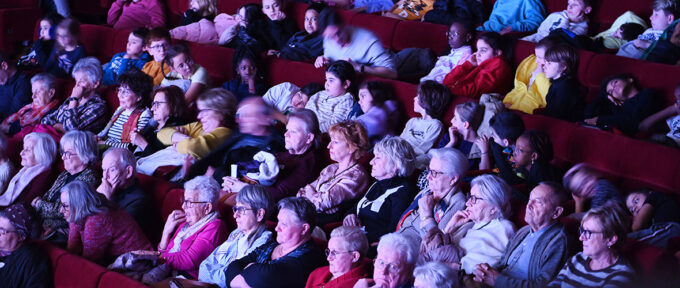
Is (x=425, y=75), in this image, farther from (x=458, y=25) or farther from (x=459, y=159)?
(x=459, y=159)

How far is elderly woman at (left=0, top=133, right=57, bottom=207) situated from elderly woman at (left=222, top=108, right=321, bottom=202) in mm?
643

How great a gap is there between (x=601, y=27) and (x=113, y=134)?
2.07 metres

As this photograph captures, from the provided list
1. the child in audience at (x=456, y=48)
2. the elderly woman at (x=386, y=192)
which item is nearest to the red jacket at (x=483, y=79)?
the child in audience at (x=456, y=48)

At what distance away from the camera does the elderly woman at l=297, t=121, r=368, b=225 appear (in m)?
2.60

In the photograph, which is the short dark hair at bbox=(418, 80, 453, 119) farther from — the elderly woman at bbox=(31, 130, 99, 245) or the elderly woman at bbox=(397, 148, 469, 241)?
the elderly woman at bbox=(31, 130, 99, 245)

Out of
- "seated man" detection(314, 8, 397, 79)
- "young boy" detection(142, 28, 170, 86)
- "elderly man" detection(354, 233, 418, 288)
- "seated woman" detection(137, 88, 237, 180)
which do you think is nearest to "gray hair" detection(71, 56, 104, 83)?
"young boy" detection(142, 28, 170, 86)

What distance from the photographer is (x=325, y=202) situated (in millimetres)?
2588

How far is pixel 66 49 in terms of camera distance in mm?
4004

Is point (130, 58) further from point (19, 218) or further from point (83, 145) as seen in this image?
point (19, 218)

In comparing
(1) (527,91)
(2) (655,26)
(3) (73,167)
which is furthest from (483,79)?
(3) (73,167)

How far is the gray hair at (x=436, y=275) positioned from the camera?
1.75 metres

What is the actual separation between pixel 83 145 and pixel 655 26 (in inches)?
85.2

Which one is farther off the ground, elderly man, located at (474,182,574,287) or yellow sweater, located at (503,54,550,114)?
elderly man, located at (474,182,574,287)

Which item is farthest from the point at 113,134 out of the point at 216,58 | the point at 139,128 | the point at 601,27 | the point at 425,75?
the point at 601,27
